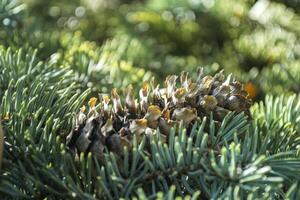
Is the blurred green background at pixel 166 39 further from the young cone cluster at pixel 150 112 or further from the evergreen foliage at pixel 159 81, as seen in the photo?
the young cone cluster at pixel 150 112

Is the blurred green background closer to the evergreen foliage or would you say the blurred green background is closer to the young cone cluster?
the evergreen foliage

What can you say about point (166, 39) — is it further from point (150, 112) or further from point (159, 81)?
point (150, 112)

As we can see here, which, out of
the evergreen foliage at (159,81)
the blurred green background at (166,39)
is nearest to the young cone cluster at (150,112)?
the evergreen foliage at (159,81)

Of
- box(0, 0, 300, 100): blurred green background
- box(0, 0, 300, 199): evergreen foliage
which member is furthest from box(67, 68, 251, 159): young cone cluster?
box(0, 0, 300, 100): blurred green background

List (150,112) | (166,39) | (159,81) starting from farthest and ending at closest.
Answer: (166,39), (159,81), (150,112)

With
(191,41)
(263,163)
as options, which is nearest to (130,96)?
(263,163)

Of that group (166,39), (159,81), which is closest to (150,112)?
(159,81)
